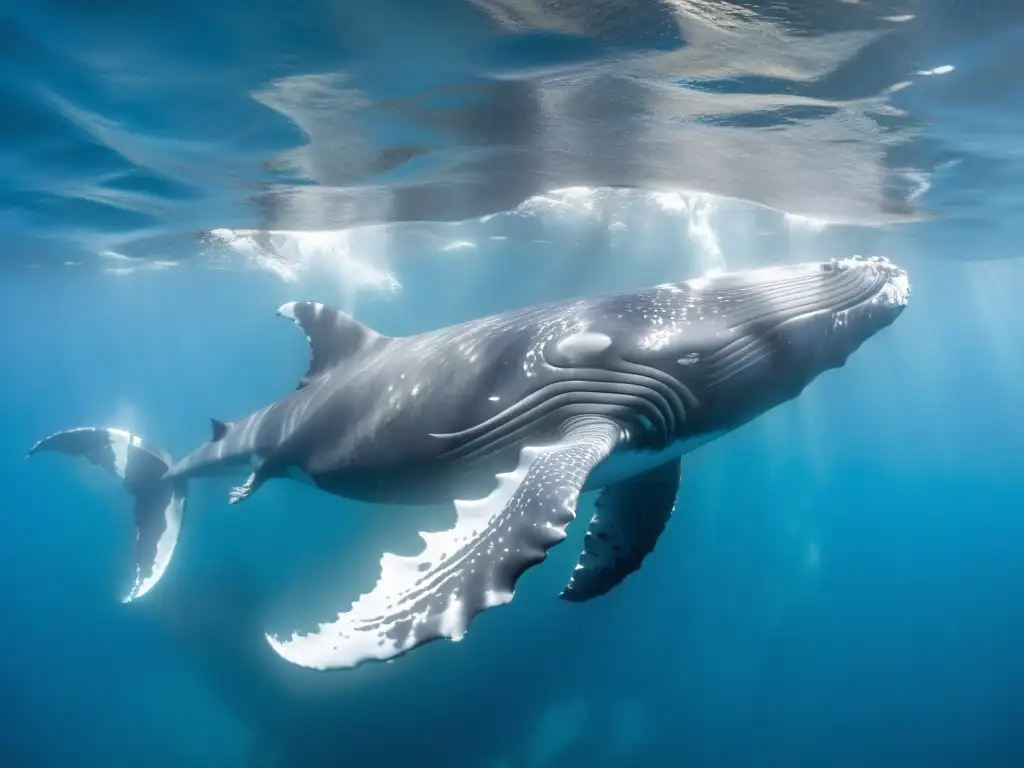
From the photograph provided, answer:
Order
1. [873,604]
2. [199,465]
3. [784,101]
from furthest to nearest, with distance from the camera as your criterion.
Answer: [873,604]
[784,101]
[199,465]

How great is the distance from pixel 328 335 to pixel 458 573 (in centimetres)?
578

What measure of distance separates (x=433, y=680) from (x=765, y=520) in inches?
868

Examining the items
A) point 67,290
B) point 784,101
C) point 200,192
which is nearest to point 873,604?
point 784,101

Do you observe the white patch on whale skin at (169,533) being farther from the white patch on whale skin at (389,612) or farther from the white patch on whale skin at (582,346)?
the white patch on whale skin at (582,346)

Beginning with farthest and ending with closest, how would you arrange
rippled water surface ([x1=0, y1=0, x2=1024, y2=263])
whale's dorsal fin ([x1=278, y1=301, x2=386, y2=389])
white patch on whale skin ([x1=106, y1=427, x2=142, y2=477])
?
white patch on whale skin ([x1=106, y1=427, x2=142, y2=477]) < rippled water surface ([x1=0, y1=0, x2=1024, y2=263]) < whale's dorsal fin ([x1=278, y1=301, x2=386, y2=389])

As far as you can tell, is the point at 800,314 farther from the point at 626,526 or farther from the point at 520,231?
the point at 520,231

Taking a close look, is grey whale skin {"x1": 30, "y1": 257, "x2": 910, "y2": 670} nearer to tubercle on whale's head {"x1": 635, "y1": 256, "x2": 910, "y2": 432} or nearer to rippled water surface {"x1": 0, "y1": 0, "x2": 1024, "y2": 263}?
tubercle on whale's head {"x1": 635, "y1": 256, "x2": 910, "y2": 432}

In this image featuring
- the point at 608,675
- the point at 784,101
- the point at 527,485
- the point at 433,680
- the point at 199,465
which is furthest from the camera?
the point at 608,675

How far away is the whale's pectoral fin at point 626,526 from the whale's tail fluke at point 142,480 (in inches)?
396

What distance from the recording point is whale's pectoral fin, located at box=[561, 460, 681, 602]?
23.0 ft

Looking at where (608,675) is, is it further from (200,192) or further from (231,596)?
(200,192)

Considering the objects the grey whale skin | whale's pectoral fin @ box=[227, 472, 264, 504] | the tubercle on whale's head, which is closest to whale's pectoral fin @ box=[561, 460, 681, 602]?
the grey whale skin

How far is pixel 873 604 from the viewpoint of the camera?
28031 mm

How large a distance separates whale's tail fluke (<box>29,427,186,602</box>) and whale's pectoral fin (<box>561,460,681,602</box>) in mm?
10055
